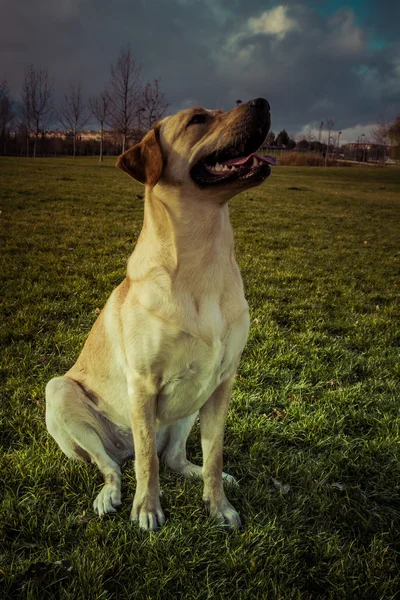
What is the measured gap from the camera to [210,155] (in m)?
2.19

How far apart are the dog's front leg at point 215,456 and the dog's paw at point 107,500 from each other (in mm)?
496

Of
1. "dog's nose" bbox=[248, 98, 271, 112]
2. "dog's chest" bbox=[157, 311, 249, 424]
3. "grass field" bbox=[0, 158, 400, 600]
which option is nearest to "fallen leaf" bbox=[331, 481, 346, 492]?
"grass field" bbox=[0, 158, 400, 600]

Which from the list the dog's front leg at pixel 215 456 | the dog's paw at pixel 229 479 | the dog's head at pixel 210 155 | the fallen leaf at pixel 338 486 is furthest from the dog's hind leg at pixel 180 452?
the dog's head at pixel 210 155

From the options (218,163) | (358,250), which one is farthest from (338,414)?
→ (358,250)

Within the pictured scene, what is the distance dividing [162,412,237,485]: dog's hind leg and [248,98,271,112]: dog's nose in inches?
70.6

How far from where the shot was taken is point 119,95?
39625 millimetres

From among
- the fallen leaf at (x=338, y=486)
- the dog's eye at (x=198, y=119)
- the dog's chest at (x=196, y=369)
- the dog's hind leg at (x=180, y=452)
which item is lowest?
the fallen leaf at (x=338, y=486)

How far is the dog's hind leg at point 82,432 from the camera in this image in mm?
2510

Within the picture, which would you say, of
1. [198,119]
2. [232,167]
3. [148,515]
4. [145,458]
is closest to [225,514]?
[148,515]

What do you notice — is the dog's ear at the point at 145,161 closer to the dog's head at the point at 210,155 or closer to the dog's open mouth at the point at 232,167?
the dog's head at the point at 210,155

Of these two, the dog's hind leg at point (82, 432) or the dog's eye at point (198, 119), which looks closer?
the dog's eye at point (198, 119)

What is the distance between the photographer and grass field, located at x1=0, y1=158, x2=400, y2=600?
210 centimetres

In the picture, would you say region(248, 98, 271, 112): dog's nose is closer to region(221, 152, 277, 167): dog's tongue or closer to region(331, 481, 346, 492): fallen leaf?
region(221, 152, 277, 167): dog's tongue

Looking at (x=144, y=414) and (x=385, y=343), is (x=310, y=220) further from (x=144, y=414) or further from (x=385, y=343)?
(x=144, y=414)
